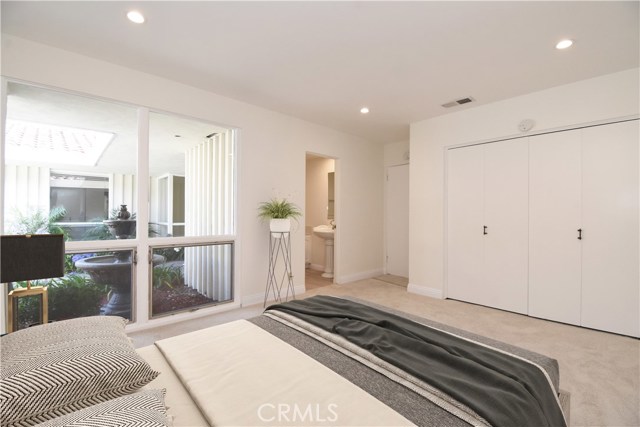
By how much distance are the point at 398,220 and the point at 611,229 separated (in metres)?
3.03

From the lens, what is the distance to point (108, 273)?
289cm

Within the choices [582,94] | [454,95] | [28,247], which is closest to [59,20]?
[28,247]

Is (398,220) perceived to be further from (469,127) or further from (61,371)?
(61,371)

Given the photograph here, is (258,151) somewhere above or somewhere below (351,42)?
below

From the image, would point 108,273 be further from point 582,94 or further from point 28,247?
point 582,94

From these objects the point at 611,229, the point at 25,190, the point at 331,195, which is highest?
the point at 331,195

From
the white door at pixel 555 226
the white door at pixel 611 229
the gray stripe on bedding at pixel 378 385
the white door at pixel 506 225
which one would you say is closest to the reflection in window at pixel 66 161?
the gray stripe on bedding at pixel 378 385

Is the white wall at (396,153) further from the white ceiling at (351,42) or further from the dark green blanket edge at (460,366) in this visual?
the dark green blanket edge at (460,366)

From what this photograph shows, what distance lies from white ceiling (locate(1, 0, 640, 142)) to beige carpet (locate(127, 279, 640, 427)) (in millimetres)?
2664

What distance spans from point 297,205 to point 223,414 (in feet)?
11.4

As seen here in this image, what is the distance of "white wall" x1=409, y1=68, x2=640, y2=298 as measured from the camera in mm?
3004

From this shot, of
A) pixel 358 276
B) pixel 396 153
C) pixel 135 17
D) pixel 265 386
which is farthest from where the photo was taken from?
pixel 396 153

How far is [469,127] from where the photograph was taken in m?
3.99

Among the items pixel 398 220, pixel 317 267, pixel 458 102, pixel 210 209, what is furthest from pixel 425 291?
pixel 210 209
